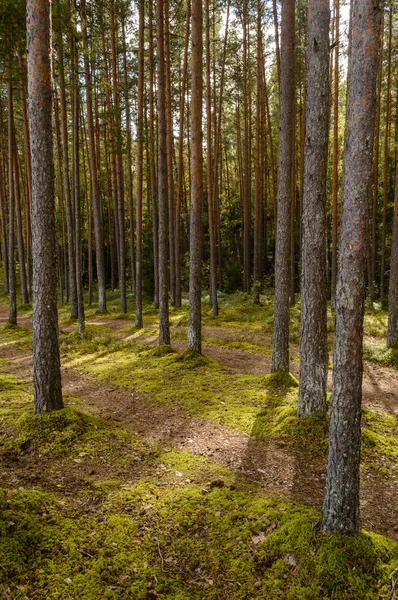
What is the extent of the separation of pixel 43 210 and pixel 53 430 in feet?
11.6

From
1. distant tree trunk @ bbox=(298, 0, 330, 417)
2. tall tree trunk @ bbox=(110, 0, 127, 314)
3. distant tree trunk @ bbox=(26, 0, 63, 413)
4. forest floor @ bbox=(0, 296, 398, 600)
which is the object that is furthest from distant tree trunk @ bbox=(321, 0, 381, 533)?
tall tree trunk @ bbox=(110, 0, 127, 314)

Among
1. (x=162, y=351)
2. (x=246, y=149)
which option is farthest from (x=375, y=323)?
(x=246, y=149)

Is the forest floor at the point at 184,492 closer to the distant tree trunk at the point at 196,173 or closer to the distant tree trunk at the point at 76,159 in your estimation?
the distant tree trunk at the point at 196,173

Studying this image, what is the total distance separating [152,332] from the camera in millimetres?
16016

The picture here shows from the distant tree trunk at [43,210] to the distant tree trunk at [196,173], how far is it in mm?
4644

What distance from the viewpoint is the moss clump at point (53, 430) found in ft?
20.8

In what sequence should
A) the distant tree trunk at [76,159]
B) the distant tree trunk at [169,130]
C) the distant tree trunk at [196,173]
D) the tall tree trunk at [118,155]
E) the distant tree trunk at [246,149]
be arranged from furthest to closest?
1. the distant tree trunk at [246,149]
2. the tall tree trunk at [118,155]
3. the distant tree trunk at [169,130]
4. the distant tree trunk at [76,159]
5. the distant tree trunk at [196,173]

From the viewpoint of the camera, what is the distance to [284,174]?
868cm

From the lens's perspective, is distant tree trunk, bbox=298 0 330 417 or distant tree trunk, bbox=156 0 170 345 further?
distant tree trunk, bbox=156 0 170 345

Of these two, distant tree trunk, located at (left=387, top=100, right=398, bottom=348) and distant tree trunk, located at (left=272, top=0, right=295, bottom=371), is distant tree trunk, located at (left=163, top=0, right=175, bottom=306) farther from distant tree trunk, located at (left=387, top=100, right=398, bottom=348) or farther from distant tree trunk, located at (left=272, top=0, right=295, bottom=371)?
distant tree trunk, located at (left=387, top=100, right=398, bottom=348)

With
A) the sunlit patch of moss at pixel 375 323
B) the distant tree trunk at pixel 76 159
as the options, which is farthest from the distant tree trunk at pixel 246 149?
the distant tree trunk at pixel 76 159

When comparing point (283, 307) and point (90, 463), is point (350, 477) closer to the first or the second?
point (90, 463)

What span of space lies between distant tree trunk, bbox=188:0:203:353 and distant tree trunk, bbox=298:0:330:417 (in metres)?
4.25

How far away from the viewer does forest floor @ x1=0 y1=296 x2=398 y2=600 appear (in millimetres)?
3766
